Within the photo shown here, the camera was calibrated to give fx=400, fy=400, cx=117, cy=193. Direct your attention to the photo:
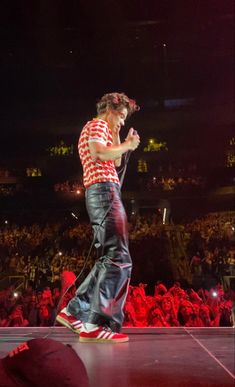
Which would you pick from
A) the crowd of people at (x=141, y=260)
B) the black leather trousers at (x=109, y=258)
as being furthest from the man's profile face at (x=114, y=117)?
the crowd of people at (x=141, y=260)

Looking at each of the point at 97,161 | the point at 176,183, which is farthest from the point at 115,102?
the point at 176,183

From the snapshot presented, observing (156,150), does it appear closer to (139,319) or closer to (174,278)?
(174,278)

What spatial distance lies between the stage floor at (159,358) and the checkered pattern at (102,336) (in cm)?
4

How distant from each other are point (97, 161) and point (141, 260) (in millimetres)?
1966

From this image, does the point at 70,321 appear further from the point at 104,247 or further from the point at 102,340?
the point at 104,247

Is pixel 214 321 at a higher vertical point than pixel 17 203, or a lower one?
lower

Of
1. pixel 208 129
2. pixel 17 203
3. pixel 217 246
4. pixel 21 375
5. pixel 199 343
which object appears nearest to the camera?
pixel 21 375

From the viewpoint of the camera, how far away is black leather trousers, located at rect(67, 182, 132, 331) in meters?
1.45

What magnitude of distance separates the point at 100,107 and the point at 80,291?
2.48 ft

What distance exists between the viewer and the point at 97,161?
59.1 inches

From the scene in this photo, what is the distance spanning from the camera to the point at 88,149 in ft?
→ 5.07

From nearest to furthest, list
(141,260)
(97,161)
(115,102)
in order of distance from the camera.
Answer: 1. (97,161)
2. (115,102)
3. (141,260)

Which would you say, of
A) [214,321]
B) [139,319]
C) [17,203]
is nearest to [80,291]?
[139,319]

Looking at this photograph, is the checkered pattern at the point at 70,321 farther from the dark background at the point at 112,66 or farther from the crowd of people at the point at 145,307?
the dark background at the point at 112,66
